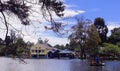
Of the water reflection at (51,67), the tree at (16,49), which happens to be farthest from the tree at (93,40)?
the tree at (16,49)

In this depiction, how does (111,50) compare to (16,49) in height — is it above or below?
above

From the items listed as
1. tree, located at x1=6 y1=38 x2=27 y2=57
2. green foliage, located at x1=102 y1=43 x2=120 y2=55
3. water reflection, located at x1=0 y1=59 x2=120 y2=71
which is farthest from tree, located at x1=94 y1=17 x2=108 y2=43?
tree, located at x1=6 y1=38 x2=27 y2=57

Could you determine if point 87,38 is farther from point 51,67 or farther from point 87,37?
point 51,67

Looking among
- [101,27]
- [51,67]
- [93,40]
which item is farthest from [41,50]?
[51,67]

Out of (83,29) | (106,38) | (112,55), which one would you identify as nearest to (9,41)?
(83,29)

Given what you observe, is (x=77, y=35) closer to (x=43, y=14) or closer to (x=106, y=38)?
(x=106, y=38)

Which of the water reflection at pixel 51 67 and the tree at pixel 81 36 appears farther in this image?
the tree at pixel 81 36

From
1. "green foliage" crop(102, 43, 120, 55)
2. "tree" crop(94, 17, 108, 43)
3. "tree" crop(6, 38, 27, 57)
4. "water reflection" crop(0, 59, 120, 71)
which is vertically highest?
"tree" crop(94, 17, 108, 43)

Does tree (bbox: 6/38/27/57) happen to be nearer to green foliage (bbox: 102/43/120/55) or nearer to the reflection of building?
green foliage (bbox: 102/43/120/55)

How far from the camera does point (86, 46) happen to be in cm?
9281

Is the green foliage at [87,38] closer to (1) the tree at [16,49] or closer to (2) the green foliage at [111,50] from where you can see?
(2) the green foliage at [111,50]

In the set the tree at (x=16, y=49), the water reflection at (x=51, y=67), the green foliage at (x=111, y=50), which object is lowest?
the water reflection at (x=51, y=67)

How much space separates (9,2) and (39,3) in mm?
723

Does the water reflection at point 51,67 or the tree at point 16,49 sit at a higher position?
the tree at point 16,49
